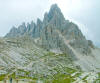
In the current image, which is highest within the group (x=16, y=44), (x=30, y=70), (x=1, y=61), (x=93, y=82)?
(x=16, y=44)

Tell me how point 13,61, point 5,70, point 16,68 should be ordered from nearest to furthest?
point 5,70 → point 16,68 → point 13,61

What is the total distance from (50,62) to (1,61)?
5287cm

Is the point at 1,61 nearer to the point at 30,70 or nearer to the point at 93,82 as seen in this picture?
the point at 30,70

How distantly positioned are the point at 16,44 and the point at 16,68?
2805 inches

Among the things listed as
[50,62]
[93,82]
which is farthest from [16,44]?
[93,82]

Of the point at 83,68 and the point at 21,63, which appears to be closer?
the point at 21,63

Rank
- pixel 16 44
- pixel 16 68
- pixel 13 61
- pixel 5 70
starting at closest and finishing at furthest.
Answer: pixel 5 70, pixel 16 68, pixel 13 61, pixel 16 44

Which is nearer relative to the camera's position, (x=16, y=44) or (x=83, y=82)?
(x=83, y=82)

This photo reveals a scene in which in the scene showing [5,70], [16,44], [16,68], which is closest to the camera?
[5,70]

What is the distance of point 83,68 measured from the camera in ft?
625

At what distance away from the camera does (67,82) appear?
11331cm

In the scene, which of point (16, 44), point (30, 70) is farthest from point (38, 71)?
point (16, 44)

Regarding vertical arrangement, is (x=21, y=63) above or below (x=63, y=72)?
above

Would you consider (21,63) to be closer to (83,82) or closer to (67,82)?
(67,82)
